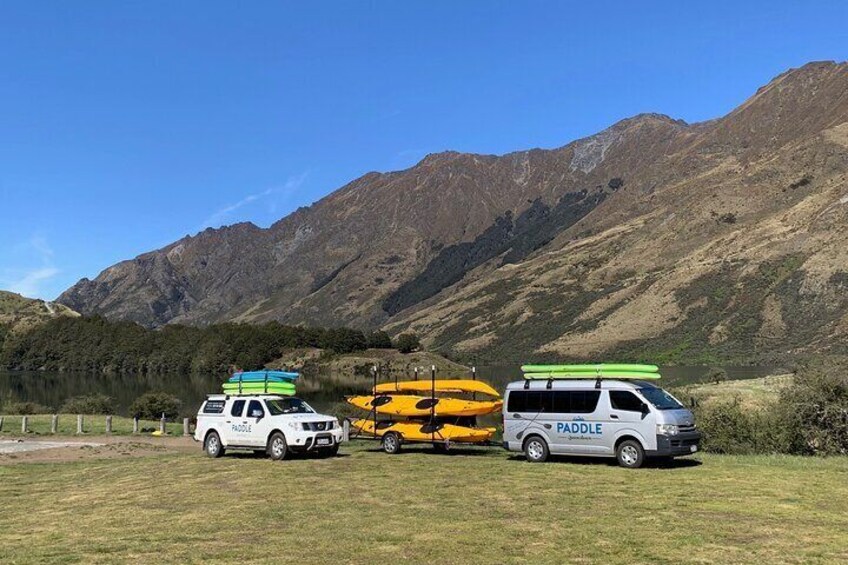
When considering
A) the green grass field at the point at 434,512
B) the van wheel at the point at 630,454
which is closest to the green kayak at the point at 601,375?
the van wheel at the point at 630,454

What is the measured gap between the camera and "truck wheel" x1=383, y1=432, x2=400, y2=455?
86.5 ft

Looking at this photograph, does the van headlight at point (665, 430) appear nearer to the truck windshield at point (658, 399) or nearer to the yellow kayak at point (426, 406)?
the truck windshield at point (658, 399)

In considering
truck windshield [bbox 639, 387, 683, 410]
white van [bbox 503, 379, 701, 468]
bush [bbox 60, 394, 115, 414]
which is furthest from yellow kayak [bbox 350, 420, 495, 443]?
bush [bbox 60, 394, 115, 414]

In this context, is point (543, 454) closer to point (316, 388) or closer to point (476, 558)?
point (476, 558)

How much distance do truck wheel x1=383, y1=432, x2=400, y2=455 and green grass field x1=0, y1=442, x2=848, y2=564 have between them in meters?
3.04

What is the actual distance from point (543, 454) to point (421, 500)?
7.94m

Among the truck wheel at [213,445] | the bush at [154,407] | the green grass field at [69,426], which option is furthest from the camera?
the bush at [154,407]

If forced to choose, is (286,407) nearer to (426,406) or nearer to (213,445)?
(213,445)

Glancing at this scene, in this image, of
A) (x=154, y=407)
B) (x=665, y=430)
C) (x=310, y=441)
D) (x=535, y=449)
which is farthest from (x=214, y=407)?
(x=154, y=407)

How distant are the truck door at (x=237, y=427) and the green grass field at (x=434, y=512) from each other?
1.95 m

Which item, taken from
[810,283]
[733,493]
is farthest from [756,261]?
[733,493]

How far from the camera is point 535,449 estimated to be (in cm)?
2316

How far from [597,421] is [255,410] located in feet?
40.1

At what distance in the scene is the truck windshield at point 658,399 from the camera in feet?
69.2
